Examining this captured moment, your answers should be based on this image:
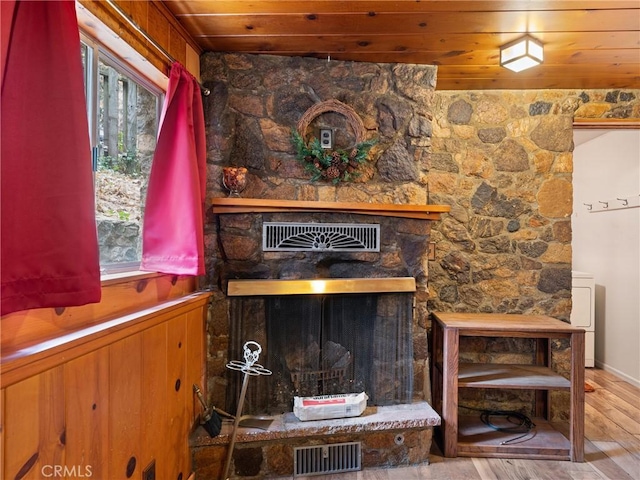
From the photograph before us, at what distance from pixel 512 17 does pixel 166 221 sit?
182 centimetres

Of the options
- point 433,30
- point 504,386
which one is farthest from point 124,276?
point 504,386

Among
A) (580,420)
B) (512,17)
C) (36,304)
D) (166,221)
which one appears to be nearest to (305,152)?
(166,221)

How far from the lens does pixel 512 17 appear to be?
1.69 meters

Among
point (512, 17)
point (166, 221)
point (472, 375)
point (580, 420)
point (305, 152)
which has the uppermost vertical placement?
point (512, 17)

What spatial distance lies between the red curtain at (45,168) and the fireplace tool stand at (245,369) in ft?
3.19

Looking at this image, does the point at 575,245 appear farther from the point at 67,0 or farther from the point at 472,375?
the point at 67,0

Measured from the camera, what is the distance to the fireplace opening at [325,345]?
6.50ft

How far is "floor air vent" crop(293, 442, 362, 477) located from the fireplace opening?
24 centimetres

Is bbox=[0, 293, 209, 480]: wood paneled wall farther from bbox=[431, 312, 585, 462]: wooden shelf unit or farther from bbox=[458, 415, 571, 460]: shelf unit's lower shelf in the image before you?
bbox=[458, 415, 571, 460]: shelf unit's lower shelf

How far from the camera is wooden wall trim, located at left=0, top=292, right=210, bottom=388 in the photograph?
0.83 m

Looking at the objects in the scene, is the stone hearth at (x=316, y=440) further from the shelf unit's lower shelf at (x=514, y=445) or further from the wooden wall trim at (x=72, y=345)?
the wooden wall trim at (x=72, y=345)

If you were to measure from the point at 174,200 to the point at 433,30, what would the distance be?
149cm

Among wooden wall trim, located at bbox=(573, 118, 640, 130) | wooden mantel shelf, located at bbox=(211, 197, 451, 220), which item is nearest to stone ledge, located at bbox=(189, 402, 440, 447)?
wooden mantel shelf, located at bbox=(211, 197, 451, 220)

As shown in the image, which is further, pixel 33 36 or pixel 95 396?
pixel 95 396
